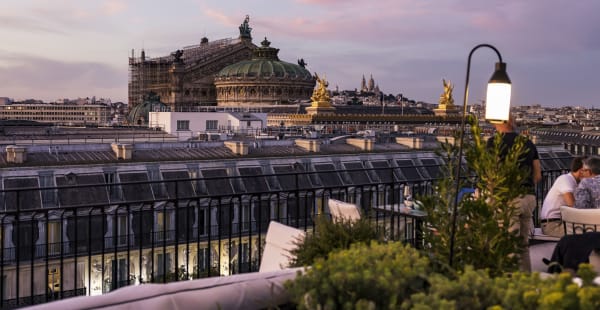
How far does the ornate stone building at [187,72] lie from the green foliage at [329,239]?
95.2 meters

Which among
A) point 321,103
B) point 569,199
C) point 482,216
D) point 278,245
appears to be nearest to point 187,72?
point 321,103

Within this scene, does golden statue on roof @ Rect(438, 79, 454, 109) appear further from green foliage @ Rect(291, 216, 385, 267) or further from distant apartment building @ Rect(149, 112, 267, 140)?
green foliage @ Rect(291, 216, 385, 267)

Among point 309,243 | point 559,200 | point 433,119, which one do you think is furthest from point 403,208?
point 433,119

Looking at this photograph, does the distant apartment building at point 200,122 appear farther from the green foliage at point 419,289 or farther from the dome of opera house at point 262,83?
the green foliage at point 419,289

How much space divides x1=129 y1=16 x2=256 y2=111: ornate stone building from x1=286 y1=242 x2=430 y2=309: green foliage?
96527 millimetres

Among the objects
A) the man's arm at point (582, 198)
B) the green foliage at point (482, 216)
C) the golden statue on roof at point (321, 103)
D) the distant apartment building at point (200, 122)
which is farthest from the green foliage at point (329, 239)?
the golden statue on roof at point (321, 103)

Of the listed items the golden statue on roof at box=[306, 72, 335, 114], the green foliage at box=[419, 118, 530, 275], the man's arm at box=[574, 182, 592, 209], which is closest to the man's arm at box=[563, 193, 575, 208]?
the man's arm at box=[574, 182, 592, 209]

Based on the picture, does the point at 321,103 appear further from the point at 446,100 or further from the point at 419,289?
the point at 419,289

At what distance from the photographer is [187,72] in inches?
4102

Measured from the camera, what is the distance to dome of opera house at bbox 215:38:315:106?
101m

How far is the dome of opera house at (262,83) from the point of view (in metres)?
101

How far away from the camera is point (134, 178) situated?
86.0 ft

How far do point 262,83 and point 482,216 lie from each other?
3834 inches

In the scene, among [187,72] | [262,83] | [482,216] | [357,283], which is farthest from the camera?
[187,72]
